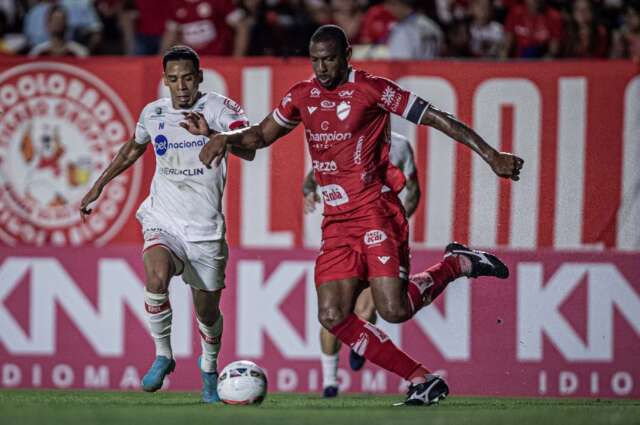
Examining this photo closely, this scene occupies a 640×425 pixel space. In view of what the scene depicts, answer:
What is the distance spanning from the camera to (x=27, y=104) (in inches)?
505

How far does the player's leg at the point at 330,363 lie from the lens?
10.5 meters

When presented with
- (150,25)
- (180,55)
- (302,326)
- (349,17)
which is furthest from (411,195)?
(150,25)

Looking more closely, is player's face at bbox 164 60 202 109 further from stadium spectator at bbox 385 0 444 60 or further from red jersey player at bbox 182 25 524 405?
stadium spectator at bbox 385 0 444 60

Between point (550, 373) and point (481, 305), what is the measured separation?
838 millimetres

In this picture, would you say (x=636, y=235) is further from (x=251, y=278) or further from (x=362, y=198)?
(x=362, y=198)

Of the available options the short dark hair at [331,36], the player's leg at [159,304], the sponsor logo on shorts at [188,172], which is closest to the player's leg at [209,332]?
the player's leg at [159,304]

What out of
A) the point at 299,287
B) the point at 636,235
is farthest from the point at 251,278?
the point at 636,235

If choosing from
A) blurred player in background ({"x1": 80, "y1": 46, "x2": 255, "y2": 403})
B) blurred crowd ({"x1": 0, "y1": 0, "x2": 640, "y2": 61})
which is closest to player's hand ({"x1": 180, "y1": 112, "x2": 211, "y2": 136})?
blurred player in background ({"x1": 80, "y1": 46, "x2": 255, "y2": 403})

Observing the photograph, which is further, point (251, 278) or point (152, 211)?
point (251, 278)

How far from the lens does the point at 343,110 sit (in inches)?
329

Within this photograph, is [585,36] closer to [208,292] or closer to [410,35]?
[410,35]

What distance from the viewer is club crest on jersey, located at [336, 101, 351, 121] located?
836 cm

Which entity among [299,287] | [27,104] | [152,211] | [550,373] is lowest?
[550,373]

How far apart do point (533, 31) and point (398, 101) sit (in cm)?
644
